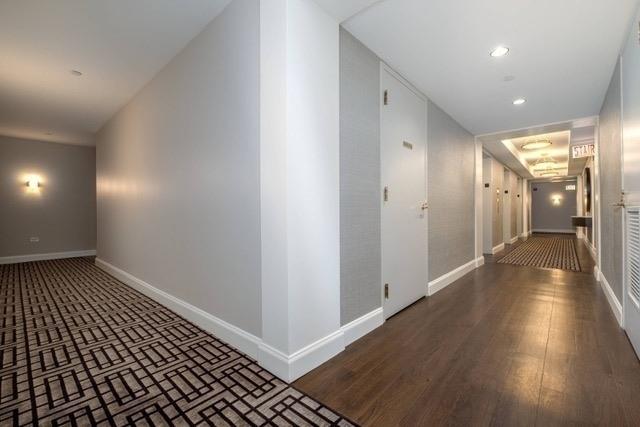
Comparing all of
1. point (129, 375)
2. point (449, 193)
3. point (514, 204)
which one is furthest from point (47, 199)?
point (514, 204)

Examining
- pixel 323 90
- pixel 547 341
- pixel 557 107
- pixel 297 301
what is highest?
pixel 557 107

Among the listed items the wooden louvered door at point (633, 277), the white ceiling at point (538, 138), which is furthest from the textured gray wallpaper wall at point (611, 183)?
the white ceiling at point (538, 138)

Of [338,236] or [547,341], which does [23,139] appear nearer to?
[338,236]

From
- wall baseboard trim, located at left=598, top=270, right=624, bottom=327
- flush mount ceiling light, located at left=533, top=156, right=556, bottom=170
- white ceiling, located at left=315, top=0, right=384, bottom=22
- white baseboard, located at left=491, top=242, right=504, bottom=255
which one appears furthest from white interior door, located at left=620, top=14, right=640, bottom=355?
flush mount ceiling light, located at left=533, top=156, right=556, bottom=170

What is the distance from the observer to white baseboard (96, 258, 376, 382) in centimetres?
177

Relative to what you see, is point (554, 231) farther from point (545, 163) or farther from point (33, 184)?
point (33, 184)

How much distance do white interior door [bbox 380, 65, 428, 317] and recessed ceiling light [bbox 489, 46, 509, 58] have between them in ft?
2.73

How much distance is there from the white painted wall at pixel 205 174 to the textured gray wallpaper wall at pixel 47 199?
432 cm

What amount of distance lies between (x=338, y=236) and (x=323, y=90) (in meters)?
1.03

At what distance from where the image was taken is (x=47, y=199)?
21.2 feet

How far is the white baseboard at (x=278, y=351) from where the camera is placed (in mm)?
1771

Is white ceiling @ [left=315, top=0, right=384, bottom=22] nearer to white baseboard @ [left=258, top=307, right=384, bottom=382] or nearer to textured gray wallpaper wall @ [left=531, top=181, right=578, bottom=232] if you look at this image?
white baseboard @ [left=258, top=307, right=384, bottom=382]

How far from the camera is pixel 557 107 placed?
388 centimetres

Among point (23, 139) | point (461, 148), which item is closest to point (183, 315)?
point (461, 148)
